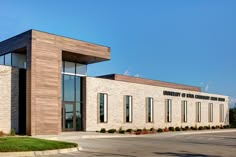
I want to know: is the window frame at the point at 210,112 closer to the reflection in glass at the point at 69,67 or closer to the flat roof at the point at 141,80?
the flat roof at the point at 141,80

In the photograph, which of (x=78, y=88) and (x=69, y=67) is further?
(x=78, y=88)

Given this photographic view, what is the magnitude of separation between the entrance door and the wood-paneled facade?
3.08 meters

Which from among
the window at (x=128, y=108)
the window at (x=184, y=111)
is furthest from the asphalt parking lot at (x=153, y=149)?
the window at (x=184, y=111)

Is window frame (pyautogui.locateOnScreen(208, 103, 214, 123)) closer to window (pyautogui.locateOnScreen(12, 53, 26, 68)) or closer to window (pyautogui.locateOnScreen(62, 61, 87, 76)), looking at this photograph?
window (pyautogui.locateOnScreen(62, 61, 87, 76))

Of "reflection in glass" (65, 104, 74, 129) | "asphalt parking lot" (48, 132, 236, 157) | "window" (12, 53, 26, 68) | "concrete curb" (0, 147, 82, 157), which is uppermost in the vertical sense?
→ "window" (12, 53, 26, 68)

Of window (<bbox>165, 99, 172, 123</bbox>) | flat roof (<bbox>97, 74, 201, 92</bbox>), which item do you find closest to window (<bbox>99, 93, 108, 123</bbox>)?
window (<bbox>165, 99, 172, 123</bbox>)

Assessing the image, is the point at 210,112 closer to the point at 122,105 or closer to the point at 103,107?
the point at 122,105

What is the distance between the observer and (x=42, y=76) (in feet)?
82.7

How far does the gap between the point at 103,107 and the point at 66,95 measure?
432 centimetres

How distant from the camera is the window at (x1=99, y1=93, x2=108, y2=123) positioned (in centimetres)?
3239

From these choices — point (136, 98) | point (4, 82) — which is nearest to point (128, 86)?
point (136, 98)

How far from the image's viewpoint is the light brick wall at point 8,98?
24375 millimetres

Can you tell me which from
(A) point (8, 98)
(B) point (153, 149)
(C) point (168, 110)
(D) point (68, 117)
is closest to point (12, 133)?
(A) point (8, 98)

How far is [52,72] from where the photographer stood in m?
25.9
